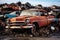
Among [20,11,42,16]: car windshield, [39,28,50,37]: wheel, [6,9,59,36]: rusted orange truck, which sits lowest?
[39,28,50,37]: wheel

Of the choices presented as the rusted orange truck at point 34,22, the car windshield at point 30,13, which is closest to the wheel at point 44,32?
the rusted orange truck at point 34,22

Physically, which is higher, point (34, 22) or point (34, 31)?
point (34, 22)

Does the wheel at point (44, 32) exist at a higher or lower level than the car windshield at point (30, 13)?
lower

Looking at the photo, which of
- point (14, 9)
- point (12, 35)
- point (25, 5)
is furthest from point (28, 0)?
point (12, 35)

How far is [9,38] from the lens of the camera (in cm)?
278

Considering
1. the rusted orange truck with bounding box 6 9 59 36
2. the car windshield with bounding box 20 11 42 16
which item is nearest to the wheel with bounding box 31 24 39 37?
the rusted orange truck with bounding box 6 9 59 36

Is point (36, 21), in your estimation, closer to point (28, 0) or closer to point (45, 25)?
point (45, 25)

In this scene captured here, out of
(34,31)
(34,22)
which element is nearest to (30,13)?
(34,22)

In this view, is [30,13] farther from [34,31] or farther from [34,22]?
[34,31]

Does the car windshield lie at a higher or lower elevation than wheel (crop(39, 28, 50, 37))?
higher

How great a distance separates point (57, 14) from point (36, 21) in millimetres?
385

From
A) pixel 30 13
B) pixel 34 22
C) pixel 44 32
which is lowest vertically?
pixel 44 32

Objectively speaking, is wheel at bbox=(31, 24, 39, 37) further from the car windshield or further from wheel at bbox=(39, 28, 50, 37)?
the car windshield

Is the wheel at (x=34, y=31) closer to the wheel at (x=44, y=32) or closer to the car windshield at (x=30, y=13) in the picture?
the wheel at (x=44, y=32)
